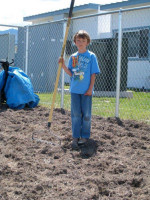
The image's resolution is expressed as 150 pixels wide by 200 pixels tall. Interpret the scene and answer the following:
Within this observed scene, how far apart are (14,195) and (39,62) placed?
10.4 m

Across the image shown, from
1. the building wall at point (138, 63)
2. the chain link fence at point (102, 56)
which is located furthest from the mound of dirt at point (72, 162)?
the building wall at point (138, 63)

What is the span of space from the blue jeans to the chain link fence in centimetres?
380

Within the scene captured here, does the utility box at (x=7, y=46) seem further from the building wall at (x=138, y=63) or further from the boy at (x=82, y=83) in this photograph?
the boy at (x=82, y=83)

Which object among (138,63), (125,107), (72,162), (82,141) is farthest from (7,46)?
(72,162)

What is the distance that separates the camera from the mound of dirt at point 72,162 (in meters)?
3.26

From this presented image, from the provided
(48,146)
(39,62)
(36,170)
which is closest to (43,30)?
(39,62)

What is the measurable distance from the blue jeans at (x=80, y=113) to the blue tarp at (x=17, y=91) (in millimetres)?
3403

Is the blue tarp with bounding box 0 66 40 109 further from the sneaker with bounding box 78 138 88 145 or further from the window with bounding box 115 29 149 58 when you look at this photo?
the window with bounding box 115 29 149 58

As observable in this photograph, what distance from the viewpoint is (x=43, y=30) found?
1370cm

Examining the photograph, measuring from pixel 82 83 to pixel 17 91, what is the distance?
377cm

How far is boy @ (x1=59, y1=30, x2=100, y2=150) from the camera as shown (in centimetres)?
496

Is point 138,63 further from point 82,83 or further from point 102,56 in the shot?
point 82,83

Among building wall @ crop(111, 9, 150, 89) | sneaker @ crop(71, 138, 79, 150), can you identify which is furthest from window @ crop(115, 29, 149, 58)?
sneaker @ crop(71, 138, 79, 150)

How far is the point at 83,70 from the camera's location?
16.5 ft
